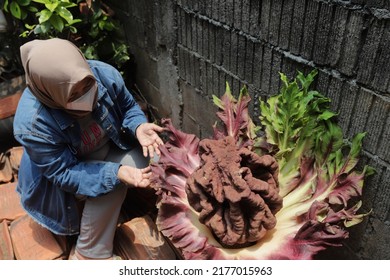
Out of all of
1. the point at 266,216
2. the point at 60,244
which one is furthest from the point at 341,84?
the point at 60,244

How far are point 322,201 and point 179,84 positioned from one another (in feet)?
4.61

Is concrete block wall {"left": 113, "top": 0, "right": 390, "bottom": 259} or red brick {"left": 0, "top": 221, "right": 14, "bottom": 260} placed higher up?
concrete block wall {"left": 113, "top": 0, "right": 390, "bottom": 259}

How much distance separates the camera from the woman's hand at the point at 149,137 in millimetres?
1892

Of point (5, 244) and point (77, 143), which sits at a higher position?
point (77, 143)

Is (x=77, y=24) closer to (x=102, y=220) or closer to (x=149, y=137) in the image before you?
(x=149, y=137)

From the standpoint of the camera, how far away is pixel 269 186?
50.8 inches

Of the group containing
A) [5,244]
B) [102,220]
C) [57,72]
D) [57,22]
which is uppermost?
[57,72]

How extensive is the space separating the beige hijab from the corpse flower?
45 centimetres

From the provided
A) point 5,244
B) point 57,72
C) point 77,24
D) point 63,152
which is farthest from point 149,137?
point 77,24

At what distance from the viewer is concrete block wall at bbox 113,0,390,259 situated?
4.08 feet

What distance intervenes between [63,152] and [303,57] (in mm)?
1154

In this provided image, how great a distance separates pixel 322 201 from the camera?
1.32m

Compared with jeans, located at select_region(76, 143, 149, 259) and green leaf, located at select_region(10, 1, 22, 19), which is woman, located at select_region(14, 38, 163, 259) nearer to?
jeans, located at select_region(76, 143, 149, 259)

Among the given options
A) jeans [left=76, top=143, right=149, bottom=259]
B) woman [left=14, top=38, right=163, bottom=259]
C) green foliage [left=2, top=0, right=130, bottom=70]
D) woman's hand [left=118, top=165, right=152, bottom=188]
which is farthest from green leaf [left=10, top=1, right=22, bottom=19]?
woman's hand [left=118, top=165, right=152, bottom=188]
